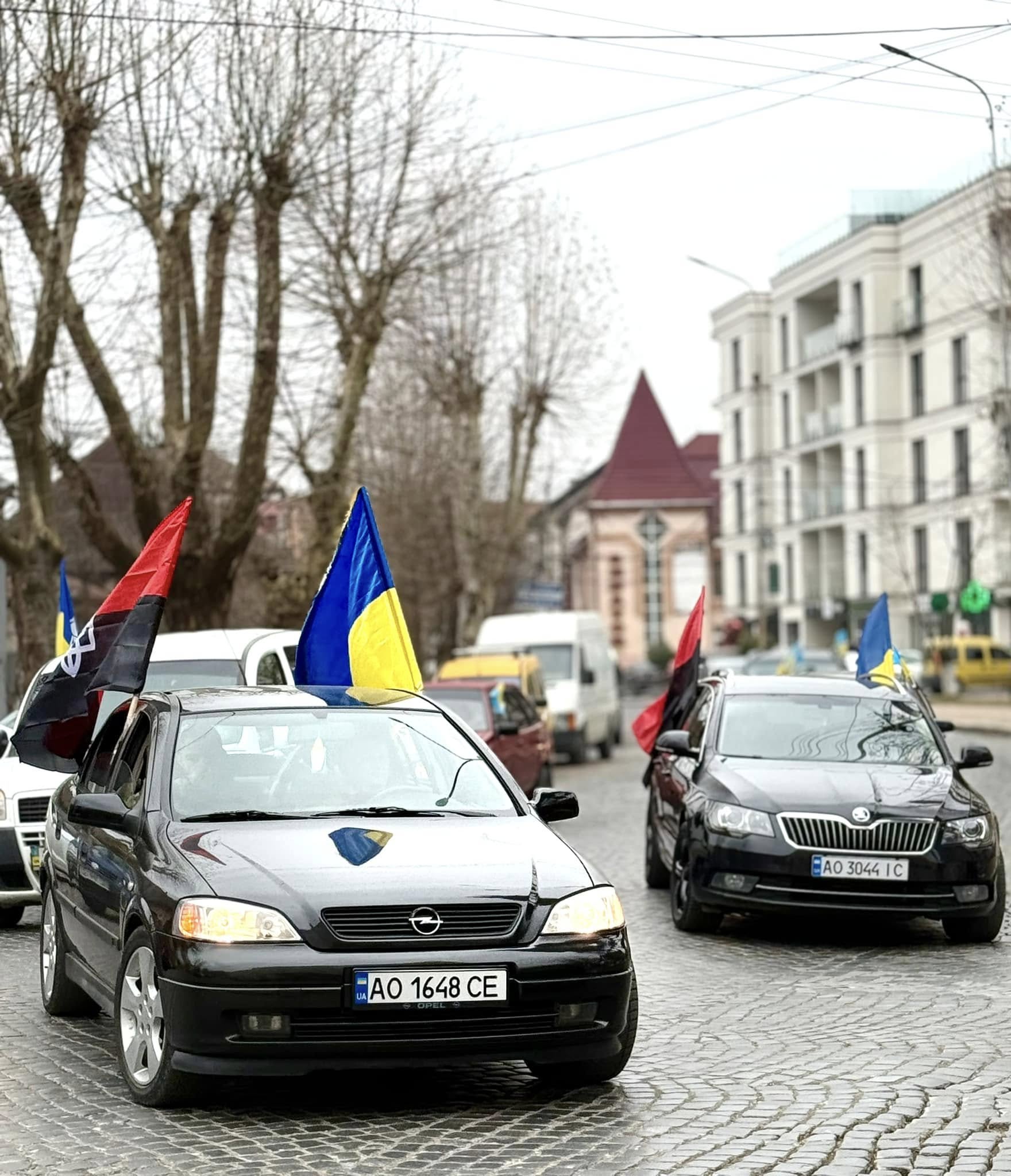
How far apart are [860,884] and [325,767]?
4.21 metres

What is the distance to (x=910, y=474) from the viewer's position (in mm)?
74812

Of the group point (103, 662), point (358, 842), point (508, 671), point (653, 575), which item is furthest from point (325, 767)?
point (653, 575)

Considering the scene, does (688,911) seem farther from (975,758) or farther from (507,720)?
(507,720)

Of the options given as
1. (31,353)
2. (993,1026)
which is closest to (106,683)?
(993,1026)

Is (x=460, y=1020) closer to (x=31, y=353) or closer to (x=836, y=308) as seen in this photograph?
(x=31, y=353)

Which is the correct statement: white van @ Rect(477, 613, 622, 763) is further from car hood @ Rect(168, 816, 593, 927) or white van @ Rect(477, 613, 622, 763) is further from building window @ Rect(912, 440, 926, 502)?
building window @ Rect(912, 440, 926, 502)

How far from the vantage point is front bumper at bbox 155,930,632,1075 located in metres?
Result: 6.46

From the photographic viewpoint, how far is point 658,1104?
6973 mm

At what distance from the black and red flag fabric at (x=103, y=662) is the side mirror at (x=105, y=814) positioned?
4.85 feet

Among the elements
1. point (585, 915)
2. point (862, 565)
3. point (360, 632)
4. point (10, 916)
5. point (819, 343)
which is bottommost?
point (10, 916)

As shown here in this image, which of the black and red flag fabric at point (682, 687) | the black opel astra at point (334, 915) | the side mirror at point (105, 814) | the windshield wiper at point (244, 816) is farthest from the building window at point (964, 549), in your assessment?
the windshield wiper at point (244, 816)

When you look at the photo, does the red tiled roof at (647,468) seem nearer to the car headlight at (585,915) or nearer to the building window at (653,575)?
the building window at (653,575)

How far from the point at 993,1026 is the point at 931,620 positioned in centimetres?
6610

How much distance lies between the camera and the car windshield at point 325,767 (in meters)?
7.57
